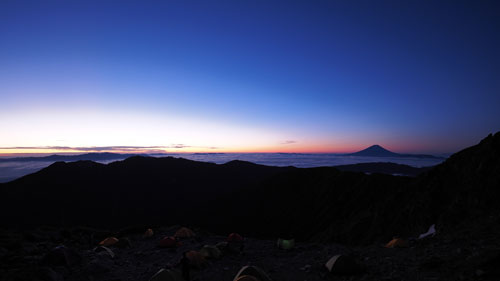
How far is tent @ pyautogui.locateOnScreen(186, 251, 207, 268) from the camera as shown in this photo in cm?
1267

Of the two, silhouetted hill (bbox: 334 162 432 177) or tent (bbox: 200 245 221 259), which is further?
silhouetted hill (bbox: 334 162 432 177)

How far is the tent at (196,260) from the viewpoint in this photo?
12.7 meters

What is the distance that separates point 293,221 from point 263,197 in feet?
56.9

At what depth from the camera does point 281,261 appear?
45.2 feet

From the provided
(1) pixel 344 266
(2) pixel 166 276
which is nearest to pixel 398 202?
(1) pixel 344 266

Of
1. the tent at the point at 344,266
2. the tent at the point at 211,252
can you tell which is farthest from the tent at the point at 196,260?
the tent at the point at 344,266

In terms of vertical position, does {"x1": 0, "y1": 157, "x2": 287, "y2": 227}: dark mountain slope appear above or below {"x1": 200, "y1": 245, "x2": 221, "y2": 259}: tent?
below

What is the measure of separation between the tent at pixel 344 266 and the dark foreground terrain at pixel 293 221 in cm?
23

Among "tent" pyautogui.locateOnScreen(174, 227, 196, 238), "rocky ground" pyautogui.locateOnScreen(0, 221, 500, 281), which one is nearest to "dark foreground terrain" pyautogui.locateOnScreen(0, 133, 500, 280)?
"rocky ground" pyautogui.locateOnScreen(0, 221, 500, 281)

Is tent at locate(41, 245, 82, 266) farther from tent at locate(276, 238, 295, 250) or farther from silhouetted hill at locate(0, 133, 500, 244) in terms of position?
silhouetted hill at locate(0, 133, 500, 244)

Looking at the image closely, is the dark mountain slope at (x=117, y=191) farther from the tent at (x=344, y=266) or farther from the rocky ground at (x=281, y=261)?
the tent at (x=344, y=266)

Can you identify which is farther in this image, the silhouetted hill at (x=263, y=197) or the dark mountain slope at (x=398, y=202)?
the silhouetted hill at (x=263, y=197)

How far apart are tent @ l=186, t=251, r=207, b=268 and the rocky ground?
33 cm

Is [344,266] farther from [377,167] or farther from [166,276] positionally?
[377,167]
